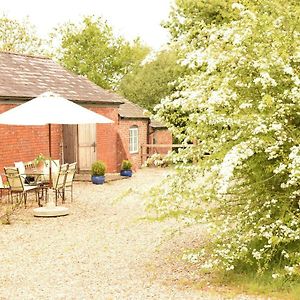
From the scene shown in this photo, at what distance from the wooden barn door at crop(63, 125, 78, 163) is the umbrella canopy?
291 inches

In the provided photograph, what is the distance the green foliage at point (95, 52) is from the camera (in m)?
51.7

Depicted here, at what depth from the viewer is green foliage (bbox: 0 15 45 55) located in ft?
168

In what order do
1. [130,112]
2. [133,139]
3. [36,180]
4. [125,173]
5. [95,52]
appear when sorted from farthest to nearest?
[95,52], [130,112], [133,139], [125,173], [36,180]

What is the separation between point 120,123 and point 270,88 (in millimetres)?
18163

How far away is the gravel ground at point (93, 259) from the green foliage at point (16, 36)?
128ft

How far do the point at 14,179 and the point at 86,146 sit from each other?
27.9 feet

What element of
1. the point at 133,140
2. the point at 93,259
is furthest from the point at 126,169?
the point at 93,259

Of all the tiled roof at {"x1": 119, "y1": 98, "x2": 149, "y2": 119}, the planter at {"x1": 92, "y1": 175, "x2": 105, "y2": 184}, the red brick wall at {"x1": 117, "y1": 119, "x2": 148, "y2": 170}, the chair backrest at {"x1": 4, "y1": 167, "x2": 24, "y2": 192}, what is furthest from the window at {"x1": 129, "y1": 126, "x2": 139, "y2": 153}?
the chair backrest at {"x1": 4, "y1": 167, "x2": 24, "y2": 192}

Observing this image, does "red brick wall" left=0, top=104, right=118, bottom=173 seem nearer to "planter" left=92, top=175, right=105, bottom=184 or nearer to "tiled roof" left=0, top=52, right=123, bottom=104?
"tiled roof" left=0, top=52, right=123, bottom=104

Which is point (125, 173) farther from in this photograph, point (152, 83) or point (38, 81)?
point (152, 83)

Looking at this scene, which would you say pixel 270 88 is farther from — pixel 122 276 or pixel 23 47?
pixel 23 47

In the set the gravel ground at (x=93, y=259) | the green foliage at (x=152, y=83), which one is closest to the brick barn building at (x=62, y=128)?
the gravel ground at (x=93, y=259)

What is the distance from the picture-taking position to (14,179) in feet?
47.6

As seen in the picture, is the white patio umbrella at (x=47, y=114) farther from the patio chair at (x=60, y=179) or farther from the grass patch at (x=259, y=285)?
the grass patch at (x=259, y=285)
